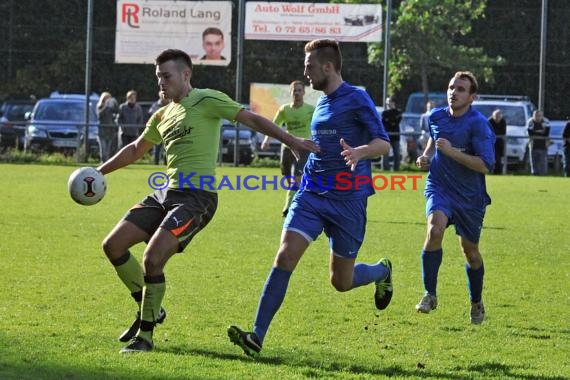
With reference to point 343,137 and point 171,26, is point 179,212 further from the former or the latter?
point 171,26

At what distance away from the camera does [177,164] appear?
738 centimetres

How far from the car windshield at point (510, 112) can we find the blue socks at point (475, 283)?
22918 mm

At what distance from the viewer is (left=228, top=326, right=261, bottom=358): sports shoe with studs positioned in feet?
21.7

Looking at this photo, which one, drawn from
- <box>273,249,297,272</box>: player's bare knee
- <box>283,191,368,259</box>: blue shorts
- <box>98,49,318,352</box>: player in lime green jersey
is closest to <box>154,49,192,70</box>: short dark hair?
<box>98,49,318,352</box>: player in lime green jersey

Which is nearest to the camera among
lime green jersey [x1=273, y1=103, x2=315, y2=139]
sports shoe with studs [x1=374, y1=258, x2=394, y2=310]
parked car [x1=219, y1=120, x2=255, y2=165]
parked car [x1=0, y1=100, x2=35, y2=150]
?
sports shoe with studs [x1=374, y1=258, x2=394, y2=310]

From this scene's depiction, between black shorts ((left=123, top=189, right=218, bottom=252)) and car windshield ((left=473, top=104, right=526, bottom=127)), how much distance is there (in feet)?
80.9

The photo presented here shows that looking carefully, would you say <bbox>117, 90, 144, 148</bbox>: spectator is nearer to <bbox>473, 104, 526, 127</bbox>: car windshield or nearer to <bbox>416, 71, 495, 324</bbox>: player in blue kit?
<bbox>473, 104, 526, 127</bbox>: car windshield

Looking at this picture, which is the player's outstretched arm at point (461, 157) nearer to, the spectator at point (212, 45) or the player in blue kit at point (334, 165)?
the player in blue kit at point (334, 165)

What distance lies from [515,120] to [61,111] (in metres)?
12.6

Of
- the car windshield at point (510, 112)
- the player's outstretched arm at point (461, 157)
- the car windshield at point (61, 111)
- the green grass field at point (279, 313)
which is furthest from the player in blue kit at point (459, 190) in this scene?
the car windshield at point (61, 111)

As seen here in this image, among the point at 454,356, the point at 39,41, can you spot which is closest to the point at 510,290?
the point at 454,356

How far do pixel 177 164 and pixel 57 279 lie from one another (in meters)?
3.21

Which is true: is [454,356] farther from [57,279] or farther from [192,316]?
[57,279]

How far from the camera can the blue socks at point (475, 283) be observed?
28.1 ft
